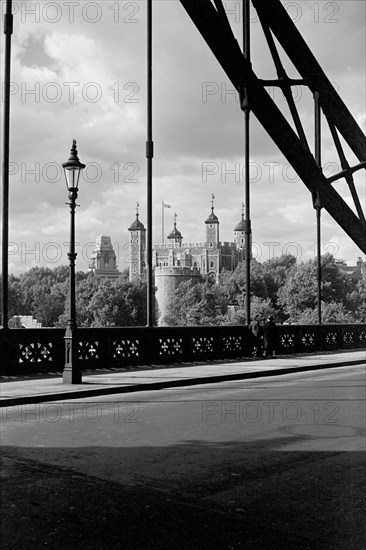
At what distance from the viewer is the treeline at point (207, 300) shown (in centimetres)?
9062

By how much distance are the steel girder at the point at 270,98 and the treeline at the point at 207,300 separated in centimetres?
5649

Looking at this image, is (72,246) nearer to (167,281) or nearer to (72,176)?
(72,176)

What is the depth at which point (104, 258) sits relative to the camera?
551 ft

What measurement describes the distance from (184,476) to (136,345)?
12.2 m

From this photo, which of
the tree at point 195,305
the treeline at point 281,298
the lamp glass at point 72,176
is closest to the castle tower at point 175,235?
the tree at point 195,305

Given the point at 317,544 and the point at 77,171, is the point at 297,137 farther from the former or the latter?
the point at 317,544

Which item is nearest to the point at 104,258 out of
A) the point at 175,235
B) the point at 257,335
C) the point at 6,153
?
the point at 175,235

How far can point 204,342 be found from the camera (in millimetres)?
20391

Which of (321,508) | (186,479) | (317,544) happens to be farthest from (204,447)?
(317,544)

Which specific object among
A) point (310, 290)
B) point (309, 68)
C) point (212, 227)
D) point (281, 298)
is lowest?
point (281, 298)

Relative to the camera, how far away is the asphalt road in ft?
14.4

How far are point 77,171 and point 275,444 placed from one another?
27.5 feet

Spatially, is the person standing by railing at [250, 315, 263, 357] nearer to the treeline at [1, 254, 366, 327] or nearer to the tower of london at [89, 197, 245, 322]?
the treeline at [1, 254, 366, 327]

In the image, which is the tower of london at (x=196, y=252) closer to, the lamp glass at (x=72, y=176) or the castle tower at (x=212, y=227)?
the castle tower at (x=212, y=227)
